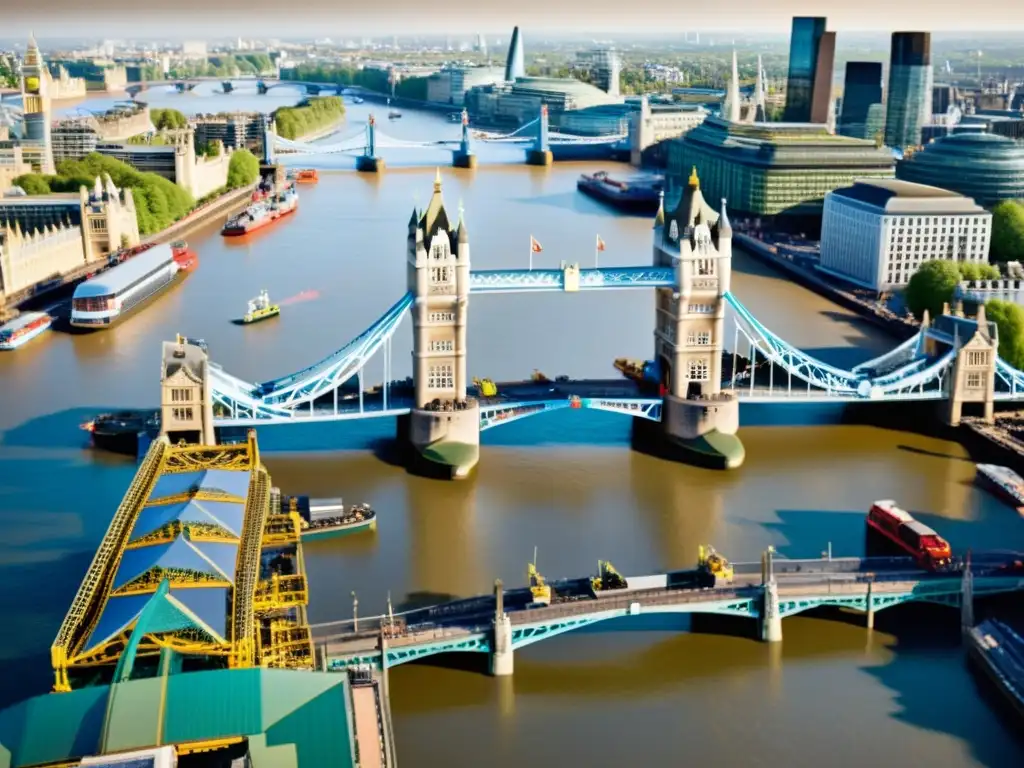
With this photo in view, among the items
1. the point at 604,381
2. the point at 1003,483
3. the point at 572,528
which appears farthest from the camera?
the point at 604,381

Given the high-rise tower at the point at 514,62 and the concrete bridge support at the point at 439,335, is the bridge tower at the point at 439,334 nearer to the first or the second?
the concrete bridge support at the point at 439,335

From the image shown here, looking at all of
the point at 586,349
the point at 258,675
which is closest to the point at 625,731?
the point at 258,675

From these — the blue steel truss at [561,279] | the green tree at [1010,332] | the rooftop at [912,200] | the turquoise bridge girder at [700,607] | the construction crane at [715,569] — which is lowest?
the turquoise bridge girder at [700,607]

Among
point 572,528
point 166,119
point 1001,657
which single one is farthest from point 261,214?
point 1001,657

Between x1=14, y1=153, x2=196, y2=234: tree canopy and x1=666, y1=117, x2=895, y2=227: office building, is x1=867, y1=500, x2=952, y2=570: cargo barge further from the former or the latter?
x1=14, y1=153, x2=196, y2=234: tree canopy

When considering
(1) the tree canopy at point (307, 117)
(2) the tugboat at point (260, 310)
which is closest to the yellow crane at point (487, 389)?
(2) the tugboat at point (260, 310)

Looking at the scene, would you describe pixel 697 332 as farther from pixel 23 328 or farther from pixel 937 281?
pixel 23 328
